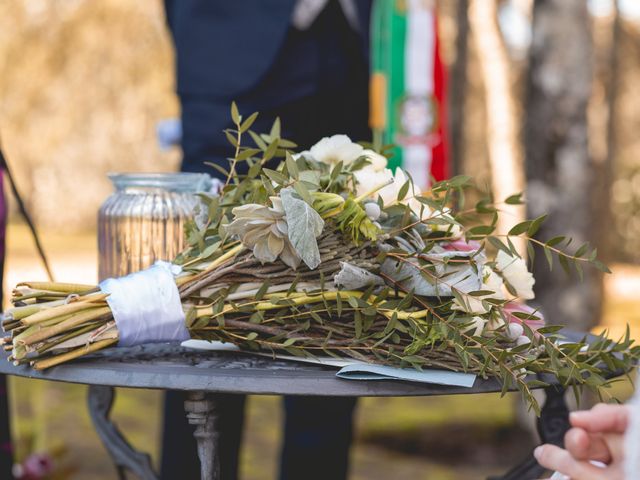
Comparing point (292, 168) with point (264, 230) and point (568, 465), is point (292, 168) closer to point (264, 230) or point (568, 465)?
point (264, 230)

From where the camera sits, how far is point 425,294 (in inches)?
54.1

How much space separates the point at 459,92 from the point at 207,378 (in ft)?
23.2

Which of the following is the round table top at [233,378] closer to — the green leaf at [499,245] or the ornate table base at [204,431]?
the ornate table base at [204,431]

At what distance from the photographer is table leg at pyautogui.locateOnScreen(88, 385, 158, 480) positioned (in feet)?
6.66

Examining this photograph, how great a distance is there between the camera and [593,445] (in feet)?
3.63

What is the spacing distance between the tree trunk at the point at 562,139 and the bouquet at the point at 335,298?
8.08 feet

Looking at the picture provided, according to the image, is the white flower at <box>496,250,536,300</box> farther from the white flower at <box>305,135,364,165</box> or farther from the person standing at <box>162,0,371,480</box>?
the person standing at <box>162,0,371,480</box>

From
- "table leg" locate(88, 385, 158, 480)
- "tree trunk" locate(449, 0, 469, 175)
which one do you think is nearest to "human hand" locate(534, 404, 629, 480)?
"table leg" locate(88, 385, 158, 480)

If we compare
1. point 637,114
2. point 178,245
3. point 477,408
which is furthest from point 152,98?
point 178,245

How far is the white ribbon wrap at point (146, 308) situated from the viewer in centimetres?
139

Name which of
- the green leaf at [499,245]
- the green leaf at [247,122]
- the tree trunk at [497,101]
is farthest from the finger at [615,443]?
the tree trunk at [497,101]

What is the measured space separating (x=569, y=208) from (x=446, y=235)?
2496 millimetres

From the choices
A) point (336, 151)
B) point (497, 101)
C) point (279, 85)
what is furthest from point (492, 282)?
point (497, 101)

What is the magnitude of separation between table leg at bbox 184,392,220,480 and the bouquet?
95mm
